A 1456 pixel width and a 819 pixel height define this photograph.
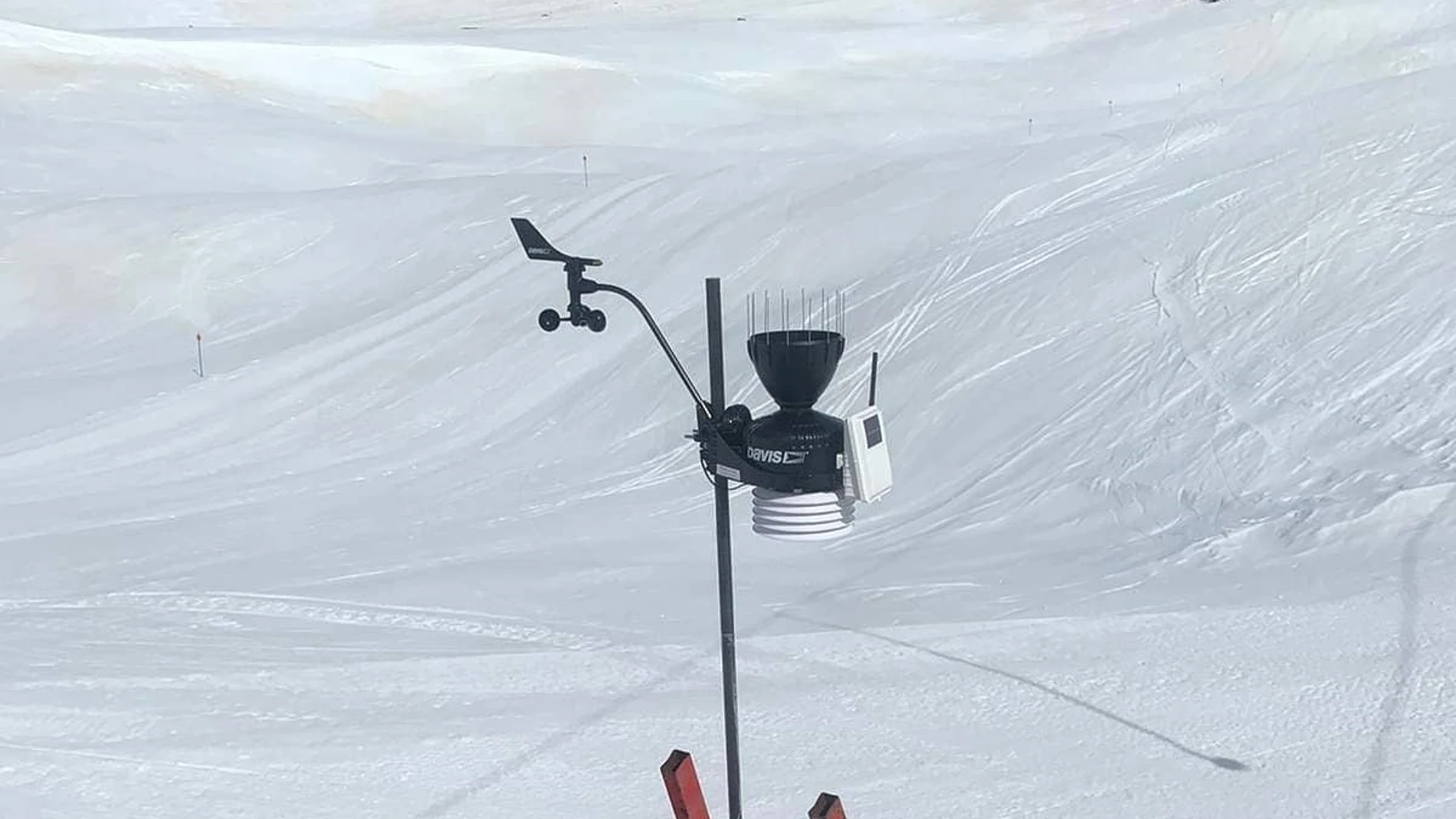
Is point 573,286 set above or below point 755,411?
below

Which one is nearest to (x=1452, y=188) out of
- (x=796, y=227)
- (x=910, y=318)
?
(x=910, y=318)

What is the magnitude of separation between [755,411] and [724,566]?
8829 millimetres

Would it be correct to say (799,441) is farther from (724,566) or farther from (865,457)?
(724,566)

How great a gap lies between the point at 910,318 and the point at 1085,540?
14.3ft

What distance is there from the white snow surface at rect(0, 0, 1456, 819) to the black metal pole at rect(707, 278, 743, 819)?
1773 millimetres

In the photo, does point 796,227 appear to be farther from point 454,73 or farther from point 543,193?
point 454,73

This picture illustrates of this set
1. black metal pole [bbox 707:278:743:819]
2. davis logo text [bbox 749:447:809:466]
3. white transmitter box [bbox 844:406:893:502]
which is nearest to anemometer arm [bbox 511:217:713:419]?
black metal pole [bbox 707:278:743:819]

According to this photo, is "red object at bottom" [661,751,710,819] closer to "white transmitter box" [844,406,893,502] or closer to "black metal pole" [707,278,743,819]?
"black metal pole" [707,278,743,819]

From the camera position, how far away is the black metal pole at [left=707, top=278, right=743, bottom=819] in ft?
15.6

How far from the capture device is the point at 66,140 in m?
23.8

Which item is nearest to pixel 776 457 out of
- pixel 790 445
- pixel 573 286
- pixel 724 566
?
pixel 790 445

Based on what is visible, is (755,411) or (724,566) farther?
(755,411)

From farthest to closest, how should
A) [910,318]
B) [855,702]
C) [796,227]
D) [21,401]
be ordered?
[796,227] < [21,401] < [910,318] < [855,702]

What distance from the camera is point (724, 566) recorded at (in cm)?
486
